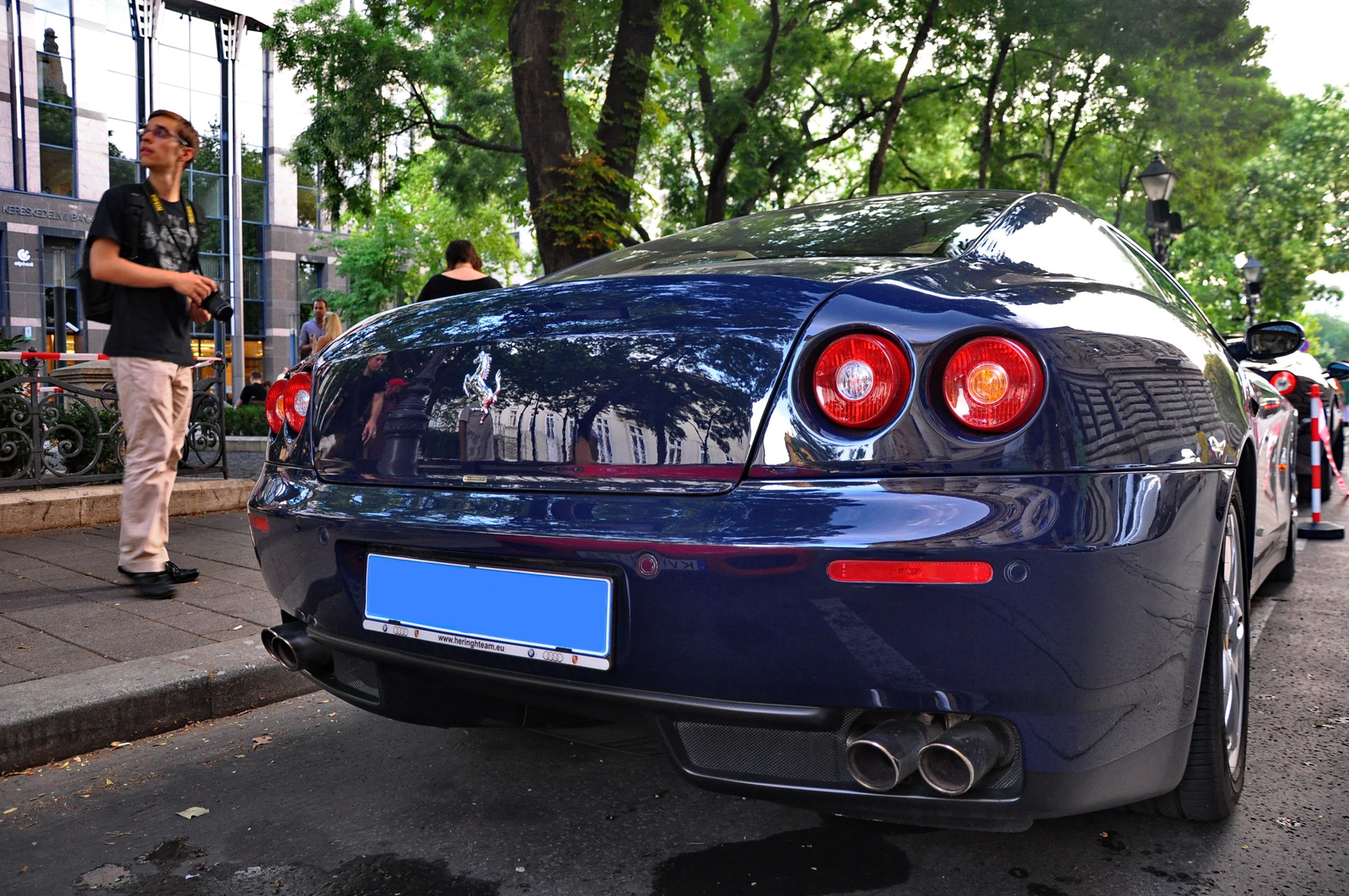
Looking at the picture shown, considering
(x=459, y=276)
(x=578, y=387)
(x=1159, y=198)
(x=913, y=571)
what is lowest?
(x=913, y=571)

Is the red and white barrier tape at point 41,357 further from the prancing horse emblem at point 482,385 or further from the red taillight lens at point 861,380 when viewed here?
the red taillight lens at point 861,380

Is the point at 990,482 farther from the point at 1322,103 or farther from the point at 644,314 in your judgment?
the point at 1322,103

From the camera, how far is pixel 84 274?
4574mm

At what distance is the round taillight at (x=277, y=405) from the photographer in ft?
8.87

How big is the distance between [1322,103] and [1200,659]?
46652 millimetres

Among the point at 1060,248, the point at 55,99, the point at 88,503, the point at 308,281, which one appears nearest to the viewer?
the point at 1060,248

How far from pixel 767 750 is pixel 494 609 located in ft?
1.81

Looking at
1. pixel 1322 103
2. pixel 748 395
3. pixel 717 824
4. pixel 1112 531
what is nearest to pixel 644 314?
pixel 748 395

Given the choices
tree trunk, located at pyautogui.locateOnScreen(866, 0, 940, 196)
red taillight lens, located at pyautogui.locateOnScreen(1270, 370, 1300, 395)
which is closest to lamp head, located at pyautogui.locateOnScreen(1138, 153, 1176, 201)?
tree trunk, located at pyautogui.locateOnScreen(866, 0, 940, 196)

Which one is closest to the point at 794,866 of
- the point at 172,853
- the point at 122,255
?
the point at 172,853

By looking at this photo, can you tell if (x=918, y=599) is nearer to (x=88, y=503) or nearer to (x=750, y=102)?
(x=88, y=503)

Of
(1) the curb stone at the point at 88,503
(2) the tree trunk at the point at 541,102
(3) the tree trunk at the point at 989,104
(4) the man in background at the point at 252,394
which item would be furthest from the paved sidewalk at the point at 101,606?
(4) the man in background at the point at 252,394

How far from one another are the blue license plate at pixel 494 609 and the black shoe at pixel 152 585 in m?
2.76

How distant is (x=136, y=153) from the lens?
31922 millimetres
